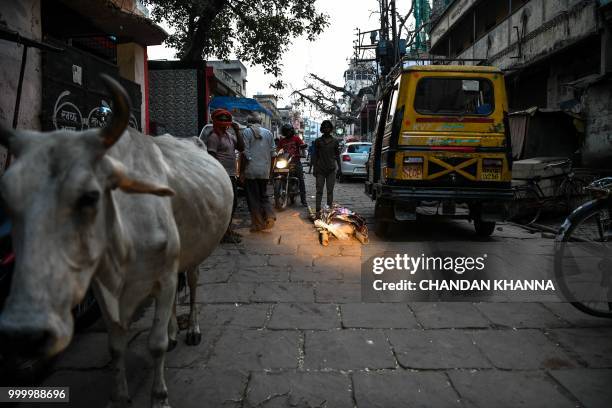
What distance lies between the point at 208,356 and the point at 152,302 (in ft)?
4.99

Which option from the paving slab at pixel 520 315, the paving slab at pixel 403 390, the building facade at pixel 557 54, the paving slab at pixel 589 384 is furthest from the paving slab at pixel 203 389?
the building facade at pixel 557 54

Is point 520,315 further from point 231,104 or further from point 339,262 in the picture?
point 231,104

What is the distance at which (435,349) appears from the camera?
3.19 metres

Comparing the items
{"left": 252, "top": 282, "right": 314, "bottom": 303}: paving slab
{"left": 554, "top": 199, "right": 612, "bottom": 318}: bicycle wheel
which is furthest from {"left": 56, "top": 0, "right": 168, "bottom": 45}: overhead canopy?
{"left": 554, "top": 199, "right": 612, "bottom": 318}: bicycle wheel

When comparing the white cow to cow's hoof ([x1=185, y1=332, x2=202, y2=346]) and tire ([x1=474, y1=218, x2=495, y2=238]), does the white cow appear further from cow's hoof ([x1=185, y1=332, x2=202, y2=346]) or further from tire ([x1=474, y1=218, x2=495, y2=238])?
tire ([x1=474, y1=218, x2=495, y2=238])

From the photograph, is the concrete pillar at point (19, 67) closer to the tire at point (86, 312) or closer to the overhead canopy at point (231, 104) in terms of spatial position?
the tire at point (86, 312)

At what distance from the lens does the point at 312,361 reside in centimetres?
299

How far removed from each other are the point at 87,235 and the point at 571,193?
9632 millimetres

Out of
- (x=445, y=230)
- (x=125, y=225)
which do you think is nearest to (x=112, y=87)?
(x=125, y=225)

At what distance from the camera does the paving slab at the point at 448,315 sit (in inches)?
144

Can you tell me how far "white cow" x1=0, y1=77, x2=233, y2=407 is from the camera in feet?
4.91

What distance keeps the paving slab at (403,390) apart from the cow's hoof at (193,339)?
1.26m

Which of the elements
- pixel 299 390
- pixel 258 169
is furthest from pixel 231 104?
pixel 299 390

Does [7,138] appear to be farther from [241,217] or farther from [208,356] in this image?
[241,217]
